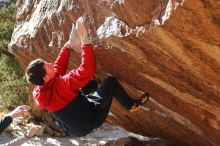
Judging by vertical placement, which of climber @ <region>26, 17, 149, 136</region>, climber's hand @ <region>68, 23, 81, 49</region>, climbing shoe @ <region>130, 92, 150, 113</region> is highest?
climber's hand @ <region>68, 23, 81, 49</region>

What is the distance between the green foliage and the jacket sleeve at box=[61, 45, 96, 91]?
801cm

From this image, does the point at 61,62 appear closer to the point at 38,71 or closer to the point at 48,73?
the point at 48,73

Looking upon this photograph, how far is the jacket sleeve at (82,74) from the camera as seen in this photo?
204 inches

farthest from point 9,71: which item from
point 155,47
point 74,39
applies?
point 155,47

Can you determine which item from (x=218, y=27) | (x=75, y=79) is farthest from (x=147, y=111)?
(x=218, y=27)

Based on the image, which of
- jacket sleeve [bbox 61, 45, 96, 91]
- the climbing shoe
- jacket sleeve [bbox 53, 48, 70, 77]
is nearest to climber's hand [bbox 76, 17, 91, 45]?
jacket sleeve [bbox 61, 45, 96, 91]

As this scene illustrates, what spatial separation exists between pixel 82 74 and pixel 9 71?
8671mm

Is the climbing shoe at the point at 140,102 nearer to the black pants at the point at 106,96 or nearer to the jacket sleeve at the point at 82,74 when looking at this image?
the black pants at the point at 106,96

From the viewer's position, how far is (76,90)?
17.7 feet

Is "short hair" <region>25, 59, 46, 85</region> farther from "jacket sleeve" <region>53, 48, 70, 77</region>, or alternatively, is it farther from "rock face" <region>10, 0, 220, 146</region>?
"rock face" <region>10, 0, 220, 146</region>

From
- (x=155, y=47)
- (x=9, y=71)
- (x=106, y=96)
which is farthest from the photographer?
(x=9, y=71)

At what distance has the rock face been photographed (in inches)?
171

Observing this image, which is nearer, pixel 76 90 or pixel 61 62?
Result: pixel 76 90

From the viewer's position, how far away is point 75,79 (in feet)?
17.0
